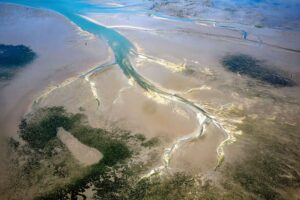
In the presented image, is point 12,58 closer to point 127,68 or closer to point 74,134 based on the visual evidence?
point 127,68

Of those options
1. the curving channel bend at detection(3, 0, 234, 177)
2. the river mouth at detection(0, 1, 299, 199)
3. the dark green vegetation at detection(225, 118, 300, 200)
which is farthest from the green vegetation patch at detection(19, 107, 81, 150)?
the dark green vegetation at detection(225, 118, 300, 200)

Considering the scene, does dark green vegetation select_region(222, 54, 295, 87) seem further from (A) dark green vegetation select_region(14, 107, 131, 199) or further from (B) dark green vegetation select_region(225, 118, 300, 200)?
(A) dark green vegetation select_region(14, 107, 131, 199)

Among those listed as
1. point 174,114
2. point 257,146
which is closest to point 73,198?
point 174,114

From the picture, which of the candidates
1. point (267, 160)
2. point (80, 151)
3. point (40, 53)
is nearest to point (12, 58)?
point (40, 53)

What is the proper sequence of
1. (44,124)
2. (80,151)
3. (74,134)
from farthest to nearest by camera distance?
(44,124) < (74,134) < (80,151)

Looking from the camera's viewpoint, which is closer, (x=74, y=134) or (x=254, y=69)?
(x=74, y=134)

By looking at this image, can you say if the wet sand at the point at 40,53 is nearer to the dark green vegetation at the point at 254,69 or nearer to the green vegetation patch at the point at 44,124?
the green vegetation patch at the point at 44,124
